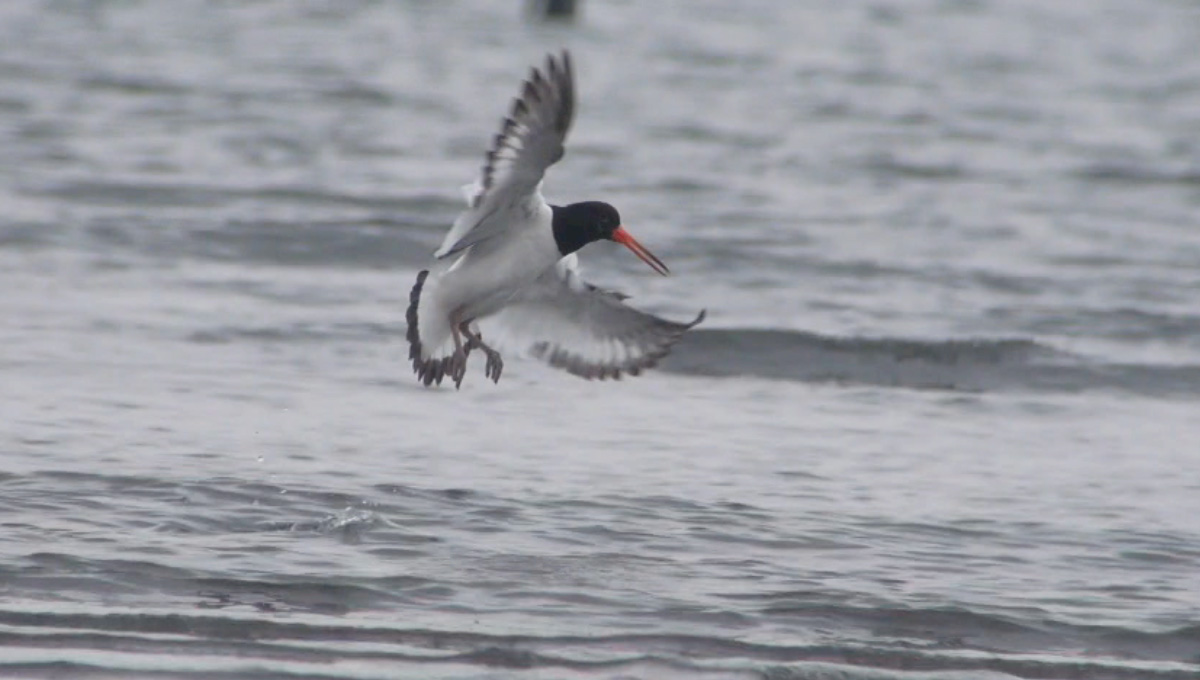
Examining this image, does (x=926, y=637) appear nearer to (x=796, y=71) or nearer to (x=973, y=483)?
(x=973, y=483)

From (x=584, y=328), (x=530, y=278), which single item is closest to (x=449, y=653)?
(x=530, y=278)

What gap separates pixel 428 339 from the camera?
8.41 meters

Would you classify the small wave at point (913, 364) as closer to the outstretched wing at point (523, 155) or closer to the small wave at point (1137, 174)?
the outstretched wing at point (523, 155)

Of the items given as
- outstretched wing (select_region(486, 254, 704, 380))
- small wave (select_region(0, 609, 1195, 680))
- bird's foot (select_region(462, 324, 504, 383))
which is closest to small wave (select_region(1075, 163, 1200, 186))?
outstretched wing (select_region(486, 254, 704, 380))

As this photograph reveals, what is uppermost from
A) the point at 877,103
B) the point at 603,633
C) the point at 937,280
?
the point at 877,103

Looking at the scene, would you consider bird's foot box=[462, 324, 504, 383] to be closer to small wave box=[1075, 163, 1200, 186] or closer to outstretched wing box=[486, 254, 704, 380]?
outstretched wing box=[486, 254, 704, 380]

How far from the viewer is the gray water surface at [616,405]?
6.54 m

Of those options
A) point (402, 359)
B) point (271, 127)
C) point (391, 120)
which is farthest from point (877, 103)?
point (402, 359)

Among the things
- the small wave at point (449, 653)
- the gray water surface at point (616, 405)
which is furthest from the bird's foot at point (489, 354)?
the small wave at point (449, 653)

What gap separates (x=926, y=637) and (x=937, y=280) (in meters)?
7.69

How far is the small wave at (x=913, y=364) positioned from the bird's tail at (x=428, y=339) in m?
2.88

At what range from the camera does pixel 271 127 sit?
19922mm

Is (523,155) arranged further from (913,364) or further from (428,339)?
(913,364)

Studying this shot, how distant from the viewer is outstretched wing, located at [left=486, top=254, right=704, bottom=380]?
28.0ft
